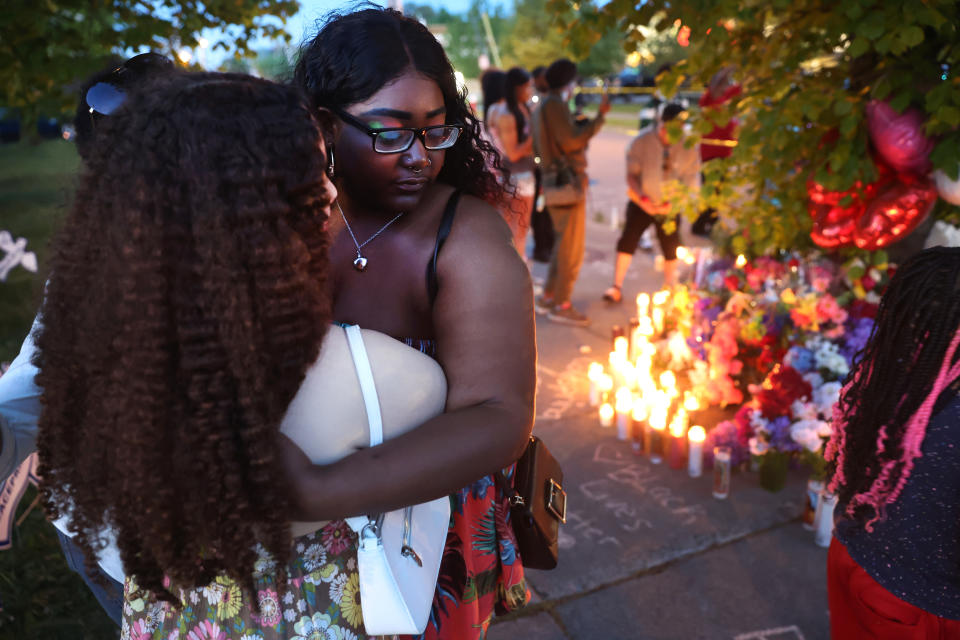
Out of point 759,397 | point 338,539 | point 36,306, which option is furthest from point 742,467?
point 36,306

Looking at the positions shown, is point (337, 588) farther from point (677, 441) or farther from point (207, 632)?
point (677, 441)

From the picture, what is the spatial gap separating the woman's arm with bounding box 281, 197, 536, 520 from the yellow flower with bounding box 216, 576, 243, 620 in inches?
11.0

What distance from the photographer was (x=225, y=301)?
938mm

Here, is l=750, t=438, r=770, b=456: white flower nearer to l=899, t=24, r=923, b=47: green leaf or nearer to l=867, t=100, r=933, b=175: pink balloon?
l=867, t=100, r=933, b=175: pink balloon

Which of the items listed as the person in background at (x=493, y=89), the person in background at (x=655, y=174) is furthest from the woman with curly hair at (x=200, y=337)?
the person in background at (x=493, y=89)

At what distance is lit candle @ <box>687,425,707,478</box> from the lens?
362 cm

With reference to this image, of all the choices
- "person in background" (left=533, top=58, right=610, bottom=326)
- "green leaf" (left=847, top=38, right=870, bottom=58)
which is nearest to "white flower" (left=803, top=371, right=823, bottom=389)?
"green leaf" (left=847, top=38, right=870, bottom=58)

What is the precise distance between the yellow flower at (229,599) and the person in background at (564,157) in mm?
5004

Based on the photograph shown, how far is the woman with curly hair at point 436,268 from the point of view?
1.16 meters

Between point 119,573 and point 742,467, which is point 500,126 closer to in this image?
point 742,467

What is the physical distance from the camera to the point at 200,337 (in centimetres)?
95

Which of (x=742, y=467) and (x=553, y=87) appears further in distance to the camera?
(x=553, y=87)

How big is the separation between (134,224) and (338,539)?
62 cm

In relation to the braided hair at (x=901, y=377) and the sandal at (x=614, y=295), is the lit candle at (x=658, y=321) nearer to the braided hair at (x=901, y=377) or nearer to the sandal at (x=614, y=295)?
the sandal at (x=614, y=295)
